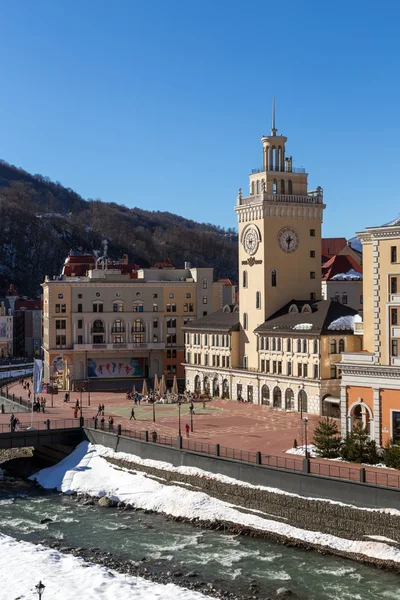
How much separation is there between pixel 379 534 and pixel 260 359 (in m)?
40.9

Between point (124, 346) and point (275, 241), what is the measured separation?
27.5m

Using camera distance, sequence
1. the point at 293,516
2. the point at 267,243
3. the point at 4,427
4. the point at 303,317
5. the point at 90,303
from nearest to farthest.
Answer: the point at 293,516 → the point at 4,427 → the point at 303,317 → the point at 267,243 → the point at 90,303

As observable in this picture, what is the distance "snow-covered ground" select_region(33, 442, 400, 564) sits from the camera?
41938 millimetres

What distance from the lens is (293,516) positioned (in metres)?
45.3

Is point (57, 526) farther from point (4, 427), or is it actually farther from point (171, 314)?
point (171, 314)

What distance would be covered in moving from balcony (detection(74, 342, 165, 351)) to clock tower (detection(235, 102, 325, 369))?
2051 cm

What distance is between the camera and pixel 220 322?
90312 mm

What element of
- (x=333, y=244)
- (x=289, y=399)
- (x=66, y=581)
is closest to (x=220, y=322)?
(x=289, y=399)

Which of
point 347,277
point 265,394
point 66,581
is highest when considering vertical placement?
point 347,277

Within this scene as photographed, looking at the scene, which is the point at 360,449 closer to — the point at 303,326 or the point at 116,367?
the point at 303,326

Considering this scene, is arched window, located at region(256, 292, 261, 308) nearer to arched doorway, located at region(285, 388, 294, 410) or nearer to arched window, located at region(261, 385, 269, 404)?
arched window, located at region(261, 385, 269, 404)

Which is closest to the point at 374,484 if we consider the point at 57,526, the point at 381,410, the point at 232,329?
the point at 381,410

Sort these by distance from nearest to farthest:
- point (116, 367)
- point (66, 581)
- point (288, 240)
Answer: point (66, 581) → point (288, 240) → point (116, 367)

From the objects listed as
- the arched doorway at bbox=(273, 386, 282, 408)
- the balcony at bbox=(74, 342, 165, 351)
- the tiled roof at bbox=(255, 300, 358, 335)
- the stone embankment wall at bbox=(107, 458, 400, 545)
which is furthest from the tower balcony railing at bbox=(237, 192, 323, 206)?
the stone embankment wall at bbox=(107, 458, 400, 545)
